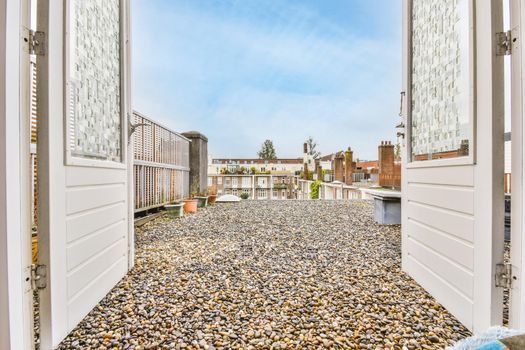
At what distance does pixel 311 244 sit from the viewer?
299cm

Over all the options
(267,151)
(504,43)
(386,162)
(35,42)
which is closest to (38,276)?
(35,42)

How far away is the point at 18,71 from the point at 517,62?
6.50 feet

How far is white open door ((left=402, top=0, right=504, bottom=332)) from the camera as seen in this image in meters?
1.23

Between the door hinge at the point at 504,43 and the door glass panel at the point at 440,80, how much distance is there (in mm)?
167

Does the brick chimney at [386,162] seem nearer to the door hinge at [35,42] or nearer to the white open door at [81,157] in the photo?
the white open door at [81,157]

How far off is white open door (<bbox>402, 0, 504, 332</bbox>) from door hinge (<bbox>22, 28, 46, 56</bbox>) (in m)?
1.94

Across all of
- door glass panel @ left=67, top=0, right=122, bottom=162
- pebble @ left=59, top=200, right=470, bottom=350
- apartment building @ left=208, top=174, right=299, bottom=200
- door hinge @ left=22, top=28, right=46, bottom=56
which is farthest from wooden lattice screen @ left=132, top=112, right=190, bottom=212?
apartment building @ left=208, top=174, right=299, bottom=200

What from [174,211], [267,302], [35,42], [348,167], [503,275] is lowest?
[267,302]

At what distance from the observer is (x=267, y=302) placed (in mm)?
1646

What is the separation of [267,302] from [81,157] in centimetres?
133

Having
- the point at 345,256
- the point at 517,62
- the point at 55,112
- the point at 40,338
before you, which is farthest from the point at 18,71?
the point at 345,256

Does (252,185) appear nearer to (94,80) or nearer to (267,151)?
(94,80)

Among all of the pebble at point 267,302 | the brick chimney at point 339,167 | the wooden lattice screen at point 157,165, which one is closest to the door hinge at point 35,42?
the pebble at point 267,302

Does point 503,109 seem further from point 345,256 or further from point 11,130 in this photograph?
point 11,130
